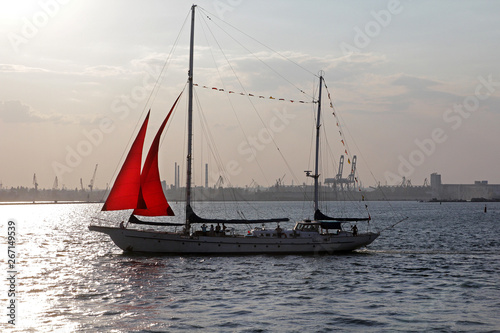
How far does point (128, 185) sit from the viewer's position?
43094mm

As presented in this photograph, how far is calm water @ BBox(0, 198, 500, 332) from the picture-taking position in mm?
23609

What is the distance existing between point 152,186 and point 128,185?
73.9 inches

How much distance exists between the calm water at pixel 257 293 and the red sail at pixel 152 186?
3571 millimetres

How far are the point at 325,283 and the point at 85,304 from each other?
13.4m

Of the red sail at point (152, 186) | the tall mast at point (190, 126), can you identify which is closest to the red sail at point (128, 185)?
the red sail at point (152, 186)

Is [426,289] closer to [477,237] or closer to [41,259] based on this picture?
[41,259]

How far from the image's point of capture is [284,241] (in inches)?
1741

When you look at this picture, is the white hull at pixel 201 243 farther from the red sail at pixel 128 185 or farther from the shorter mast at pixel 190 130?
the red sail at pixel 128 185

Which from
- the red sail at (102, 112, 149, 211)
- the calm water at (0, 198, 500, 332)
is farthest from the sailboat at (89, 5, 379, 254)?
the calm water at (0, 198, 500, 332)

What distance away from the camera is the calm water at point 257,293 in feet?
77.5

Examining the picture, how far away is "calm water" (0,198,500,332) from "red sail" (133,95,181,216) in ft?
11.7

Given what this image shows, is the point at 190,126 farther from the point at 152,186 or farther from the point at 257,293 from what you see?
the point at 257,293

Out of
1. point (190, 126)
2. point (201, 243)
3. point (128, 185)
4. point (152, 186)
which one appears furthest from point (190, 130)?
point (201, 243)

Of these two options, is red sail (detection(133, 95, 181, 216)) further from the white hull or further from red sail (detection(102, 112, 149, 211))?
the white hull
